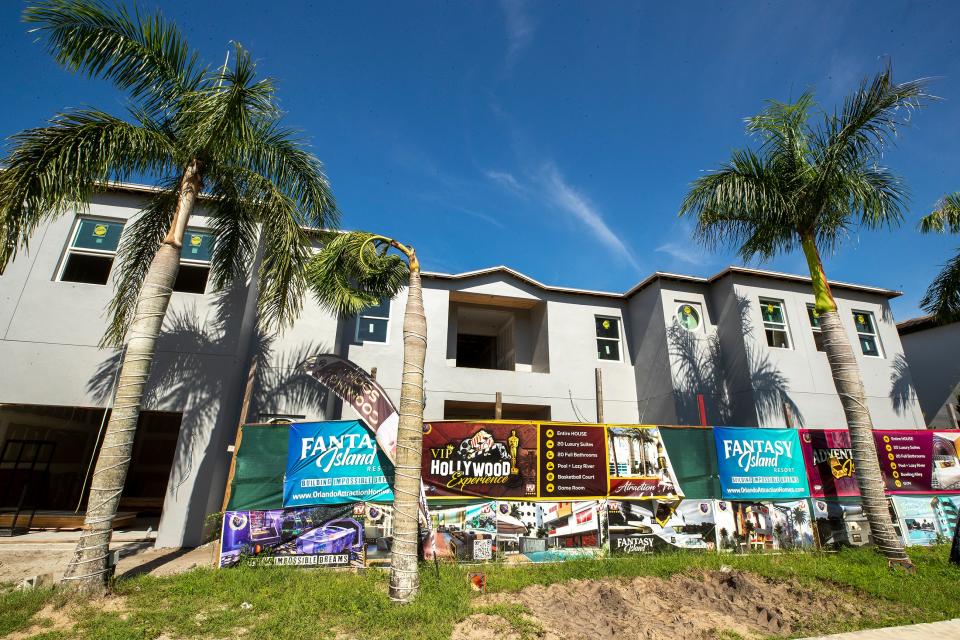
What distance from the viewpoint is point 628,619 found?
17.2ft

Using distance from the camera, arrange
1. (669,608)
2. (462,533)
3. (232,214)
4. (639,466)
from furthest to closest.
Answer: (232,214) < (639,466) < (462,533) < (669,608)

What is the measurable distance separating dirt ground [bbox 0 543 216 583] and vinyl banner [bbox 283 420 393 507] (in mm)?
2114

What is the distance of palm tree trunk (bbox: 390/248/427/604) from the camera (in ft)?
18.0

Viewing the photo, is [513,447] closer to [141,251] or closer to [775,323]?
[141,251]

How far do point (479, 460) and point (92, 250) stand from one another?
426 inches

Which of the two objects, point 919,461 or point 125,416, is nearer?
point 125,416

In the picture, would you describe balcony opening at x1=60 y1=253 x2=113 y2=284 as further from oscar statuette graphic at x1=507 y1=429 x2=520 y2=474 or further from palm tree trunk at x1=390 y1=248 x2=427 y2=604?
oscar statuette graphic at x1=507 y1=429 x2=520 y2=474

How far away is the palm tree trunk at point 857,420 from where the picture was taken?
7539 mm

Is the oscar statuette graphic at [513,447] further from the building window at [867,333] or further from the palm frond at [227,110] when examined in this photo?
the building window at [867,333]

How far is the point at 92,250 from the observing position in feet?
34.6

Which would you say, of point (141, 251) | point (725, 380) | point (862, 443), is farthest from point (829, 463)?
point (141, 251)

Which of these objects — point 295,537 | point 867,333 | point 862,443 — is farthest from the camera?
point 867,333

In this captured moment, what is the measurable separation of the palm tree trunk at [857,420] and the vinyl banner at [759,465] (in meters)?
0.91

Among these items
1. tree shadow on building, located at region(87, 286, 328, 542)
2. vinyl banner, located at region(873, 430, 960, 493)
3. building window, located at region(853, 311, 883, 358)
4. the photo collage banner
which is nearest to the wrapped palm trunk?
the photo collage banner
